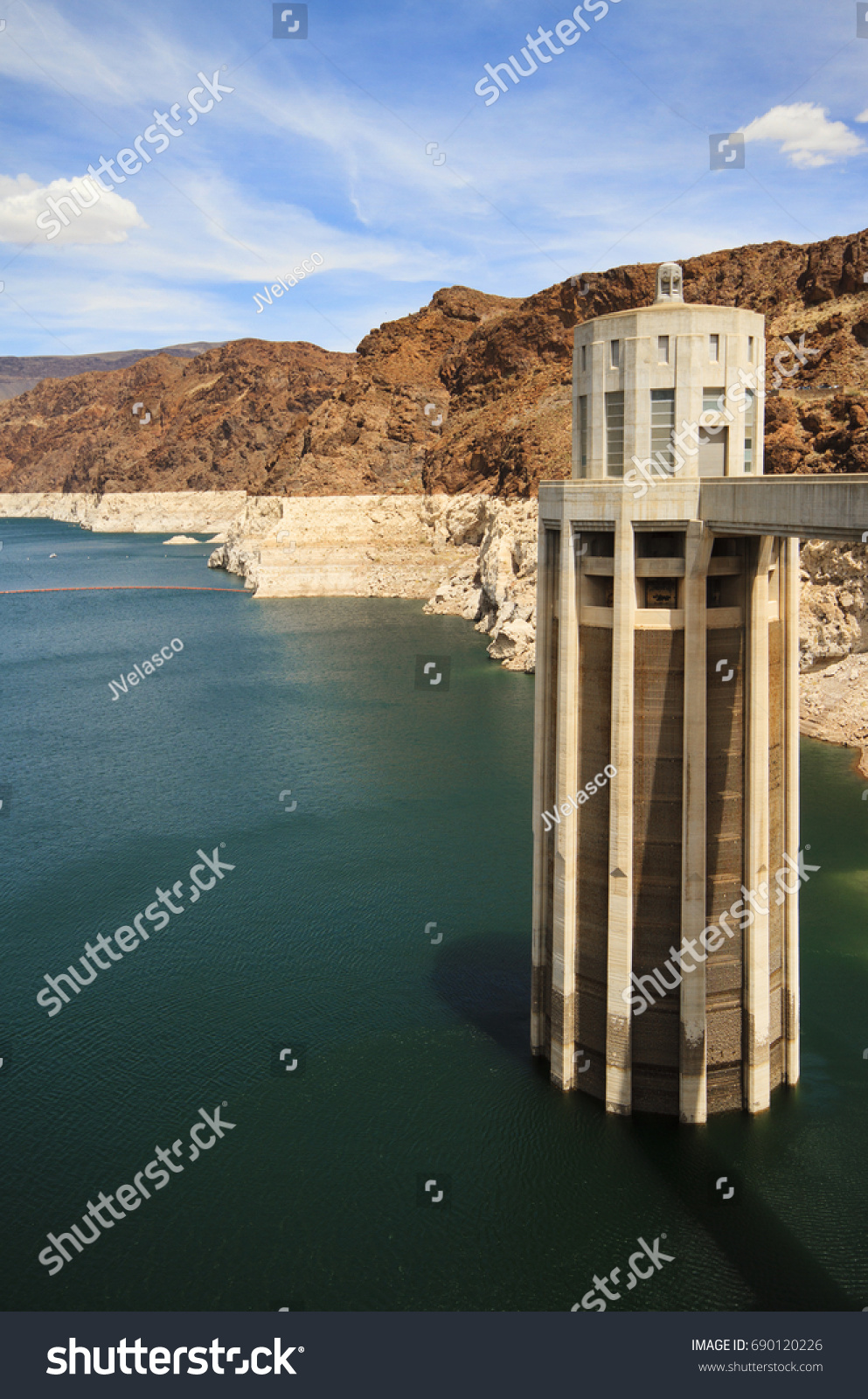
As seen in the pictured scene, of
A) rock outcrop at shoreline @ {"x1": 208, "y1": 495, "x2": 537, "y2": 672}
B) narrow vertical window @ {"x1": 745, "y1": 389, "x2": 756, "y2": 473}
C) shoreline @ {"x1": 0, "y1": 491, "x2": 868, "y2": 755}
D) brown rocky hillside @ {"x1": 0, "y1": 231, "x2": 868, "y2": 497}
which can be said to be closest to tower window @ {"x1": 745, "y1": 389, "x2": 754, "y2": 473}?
narrow vertical window @ {"x1": 745, "y1": 389, "x2": 756, "y2": 473}

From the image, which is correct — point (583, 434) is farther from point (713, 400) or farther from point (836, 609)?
point (836, 609)

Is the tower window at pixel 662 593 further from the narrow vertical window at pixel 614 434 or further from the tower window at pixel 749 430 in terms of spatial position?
the tower window at pixel 749 430

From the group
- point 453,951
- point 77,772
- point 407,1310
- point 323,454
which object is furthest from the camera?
point 323,454

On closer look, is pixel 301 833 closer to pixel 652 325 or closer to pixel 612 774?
pixel 612 774

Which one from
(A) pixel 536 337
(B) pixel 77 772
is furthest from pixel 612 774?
(A) pixel 536 337

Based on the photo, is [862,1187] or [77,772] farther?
[77,772]

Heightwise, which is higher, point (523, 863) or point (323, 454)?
point (323, 454)

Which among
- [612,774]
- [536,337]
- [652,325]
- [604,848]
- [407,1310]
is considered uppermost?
[536,337]

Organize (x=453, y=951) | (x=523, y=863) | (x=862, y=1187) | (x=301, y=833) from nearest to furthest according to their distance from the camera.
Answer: (x=862, y=1187), (x=453, y=951), (x=523, y=863), (x=301, y=833)
